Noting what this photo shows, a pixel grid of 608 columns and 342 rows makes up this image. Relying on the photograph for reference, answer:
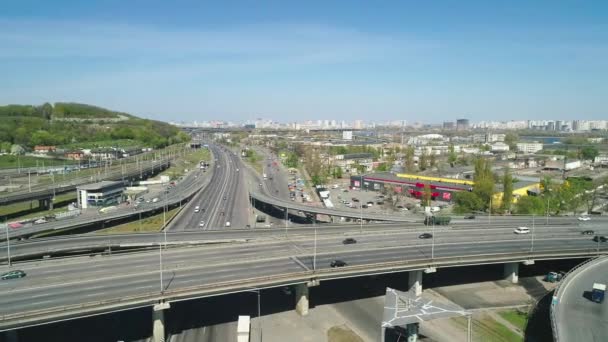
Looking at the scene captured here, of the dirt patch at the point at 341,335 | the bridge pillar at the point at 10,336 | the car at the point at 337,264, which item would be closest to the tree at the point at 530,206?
the car at the point at 337,264

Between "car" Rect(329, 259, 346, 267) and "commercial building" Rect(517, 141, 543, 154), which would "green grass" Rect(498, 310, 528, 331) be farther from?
"commercial building" Rect(517, 141, 543, 154)

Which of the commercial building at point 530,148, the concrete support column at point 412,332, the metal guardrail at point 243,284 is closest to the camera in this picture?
the metal guardrail at point 243,284

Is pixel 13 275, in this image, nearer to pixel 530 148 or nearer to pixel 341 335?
pixel 341 335

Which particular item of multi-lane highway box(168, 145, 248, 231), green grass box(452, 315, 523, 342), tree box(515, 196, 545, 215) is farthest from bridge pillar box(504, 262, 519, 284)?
multi-lane highway box(168, 145, 248, 231)

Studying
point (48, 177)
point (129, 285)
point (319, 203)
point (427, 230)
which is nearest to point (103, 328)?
point (129, 285)

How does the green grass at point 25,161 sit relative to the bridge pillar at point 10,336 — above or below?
above

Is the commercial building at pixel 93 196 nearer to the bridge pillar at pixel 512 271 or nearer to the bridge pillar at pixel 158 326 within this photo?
the bridge pillar at pixel 158 326
